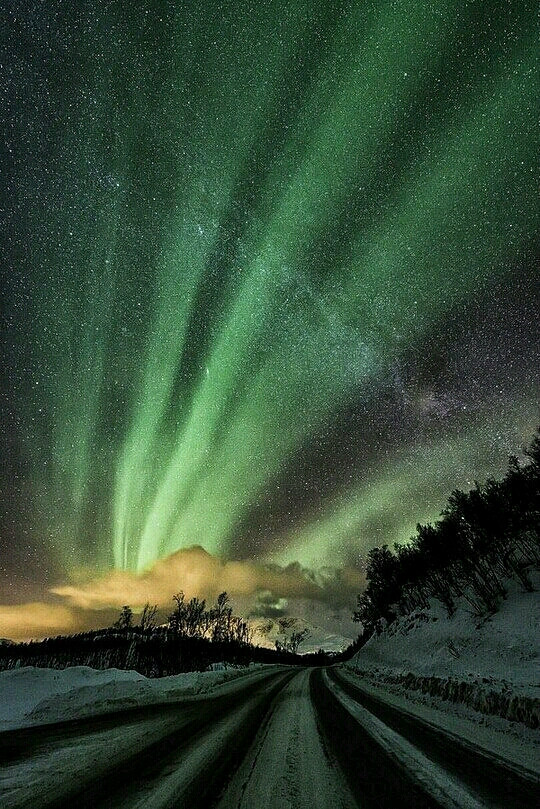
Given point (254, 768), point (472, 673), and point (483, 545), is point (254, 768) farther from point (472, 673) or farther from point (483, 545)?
point (483, 545)

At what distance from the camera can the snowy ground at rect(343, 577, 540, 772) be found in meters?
6.43

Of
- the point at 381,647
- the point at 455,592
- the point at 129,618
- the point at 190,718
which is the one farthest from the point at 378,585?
the point at 129,618

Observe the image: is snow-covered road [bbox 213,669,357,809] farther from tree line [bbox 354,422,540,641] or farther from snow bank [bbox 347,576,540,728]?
tree line [bbox 354,422,540,641]

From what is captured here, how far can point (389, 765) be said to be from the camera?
4.41 meters

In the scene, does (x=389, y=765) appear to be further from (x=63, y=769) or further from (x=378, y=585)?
(x=378, y=585)

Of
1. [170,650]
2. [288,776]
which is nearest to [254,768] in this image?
[288,776]

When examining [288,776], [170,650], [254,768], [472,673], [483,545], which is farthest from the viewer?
[170,650]

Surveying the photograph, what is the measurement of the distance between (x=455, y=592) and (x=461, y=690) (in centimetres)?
3024

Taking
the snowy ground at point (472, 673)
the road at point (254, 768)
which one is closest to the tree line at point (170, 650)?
the snowy ground at point (472, 673)

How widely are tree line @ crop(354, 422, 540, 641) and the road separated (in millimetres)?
27915

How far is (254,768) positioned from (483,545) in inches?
1411

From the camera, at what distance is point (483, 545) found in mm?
33344

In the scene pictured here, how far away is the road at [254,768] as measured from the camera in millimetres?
3396

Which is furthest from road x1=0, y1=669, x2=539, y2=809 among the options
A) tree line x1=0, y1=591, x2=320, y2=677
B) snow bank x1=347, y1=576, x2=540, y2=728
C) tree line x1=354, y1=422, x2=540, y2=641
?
tree line x1=0, y1=591, x2=320, y2=677
